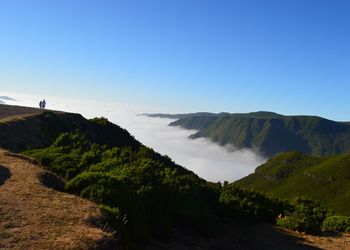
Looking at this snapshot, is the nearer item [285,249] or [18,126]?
[285,249]

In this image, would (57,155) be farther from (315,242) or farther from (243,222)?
(315,242)

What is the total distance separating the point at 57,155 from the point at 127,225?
1028cm

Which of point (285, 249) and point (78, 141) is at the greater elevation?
point (78, 141)

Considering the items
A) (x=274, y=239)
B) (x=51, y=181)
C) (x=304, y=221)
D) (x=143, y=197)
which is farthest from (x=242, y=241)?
(x=51, y=181)

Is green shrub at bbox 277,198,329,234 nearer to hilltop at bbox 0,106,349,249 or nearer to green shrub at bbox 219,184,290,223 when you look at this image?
hilltop at bbox 0,106,349,249

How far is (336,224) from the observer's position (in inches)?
1163

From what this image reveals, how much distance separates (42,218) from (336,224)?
21.9 metres

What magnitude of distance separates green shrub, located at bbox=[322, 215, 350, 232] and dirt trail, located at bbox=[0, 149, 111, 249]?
18738 millimetres

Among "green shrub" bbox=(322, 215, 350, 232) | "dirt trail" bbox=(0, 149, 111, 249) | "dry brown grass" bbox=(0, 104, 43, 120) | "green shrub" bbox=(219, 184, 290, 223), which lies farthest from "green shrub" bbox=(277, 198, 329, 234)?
"dry brown grass" bbox=(0, 104, 43, 120)

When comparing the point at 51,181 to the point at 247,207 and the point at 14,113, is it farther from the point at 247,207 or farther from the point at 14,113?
the point at 14,113

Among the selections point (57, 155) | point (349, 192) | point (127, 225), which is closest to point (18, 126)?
point (57, 155)

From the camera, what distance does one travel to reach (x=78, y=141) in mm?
32281

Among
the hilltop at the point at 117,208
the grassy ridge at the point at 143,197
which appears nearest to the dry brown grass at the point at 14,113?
the hilltop at the point at 117,208

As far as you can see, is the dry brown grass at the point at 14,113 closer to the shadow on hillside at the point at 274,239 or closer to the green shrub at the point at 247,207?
the green shrub at the point at 247,207
